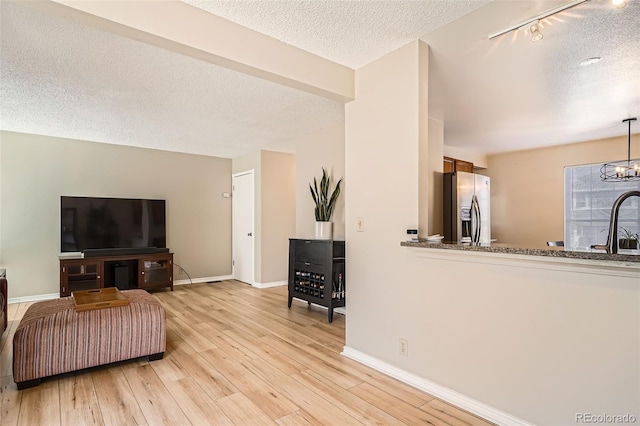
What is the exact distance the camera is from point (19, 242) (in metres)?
4.71

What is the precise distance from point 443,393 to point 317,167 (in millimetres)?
3244

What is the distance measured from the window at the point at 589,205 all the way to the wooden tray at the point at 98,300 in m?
5.95

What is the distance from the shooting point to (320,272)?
395cm

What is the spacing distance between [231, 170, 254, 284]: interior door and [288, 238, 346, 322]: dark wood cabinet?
76.0 inches

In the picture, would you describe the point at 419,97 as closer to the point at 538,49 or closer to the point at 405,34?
the point at 405,34

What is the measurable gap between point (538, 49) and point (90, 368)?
13.8 ft

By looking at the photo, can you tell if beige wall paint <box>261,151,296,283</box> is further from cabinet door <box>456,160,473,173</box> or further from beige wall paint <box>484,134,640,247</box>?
beige wall paint <box>484,134,640,247</box>

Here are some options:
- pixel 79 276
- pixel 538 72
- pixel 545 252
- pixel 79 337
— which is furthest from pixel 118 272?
pixel 538 72

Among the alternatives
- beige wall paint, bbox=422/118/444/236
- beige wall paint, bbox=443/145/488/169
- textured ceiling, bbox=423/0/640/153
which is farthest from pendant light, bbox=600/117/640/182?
beige wall paint, bbox=422/118/444/236

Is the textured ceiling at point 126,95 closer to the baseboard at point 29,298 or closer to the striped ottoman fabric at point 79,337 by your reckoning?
the striped ottoman fabric at point 79,337

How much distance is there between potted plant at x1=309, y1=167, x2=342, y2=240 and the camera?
13.9 ft

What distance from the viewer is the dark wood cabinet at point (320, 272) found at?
384 cm

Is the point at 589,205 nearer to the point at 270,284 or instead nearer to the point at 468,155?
the point at 468,155

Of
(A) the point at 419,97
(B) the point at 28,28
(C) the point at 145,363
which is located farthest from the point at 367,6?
(C) the point at 145,363
